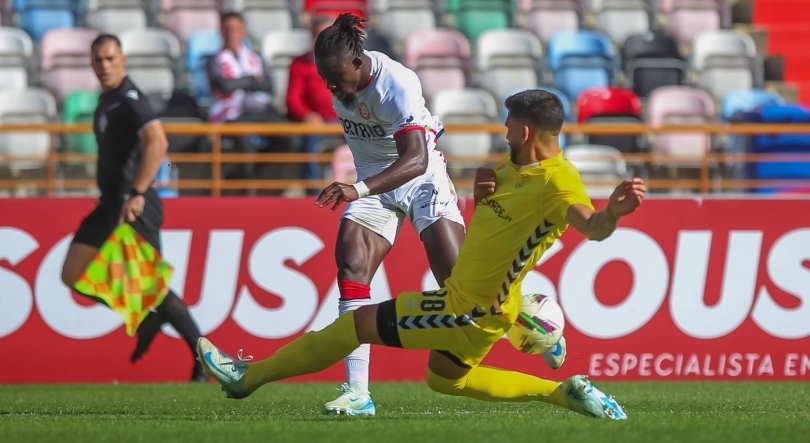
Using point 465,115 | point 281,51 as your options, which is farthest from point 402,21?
point 465,115

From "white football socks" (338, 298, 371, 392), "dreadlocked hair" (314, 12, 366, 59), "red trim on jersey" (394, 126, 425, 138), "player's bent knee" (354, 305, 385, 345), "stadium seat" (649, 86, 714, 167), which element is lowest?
"white football socks" (338, 298, 371, 392)

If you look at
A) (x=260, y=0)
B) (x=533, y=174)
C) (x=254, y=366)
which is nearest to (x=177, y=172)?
(x=260, y=0)

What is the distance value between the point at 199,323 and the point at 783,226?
186 inches

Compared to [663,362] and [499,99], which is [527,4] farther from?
[663,362]

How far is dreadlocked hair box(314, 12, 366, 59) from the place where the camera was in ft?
21.8

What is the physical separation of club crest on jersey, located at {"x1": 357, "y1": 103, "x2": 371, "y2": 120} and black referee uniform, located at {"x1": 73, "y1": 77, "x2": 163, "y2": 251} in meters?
2.71

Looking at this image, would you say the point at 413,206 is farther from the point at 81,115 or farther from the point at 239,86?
the point at 81,115

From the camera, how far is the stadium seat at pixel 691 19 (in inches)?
606

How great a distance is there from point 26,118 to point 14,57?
1275mm

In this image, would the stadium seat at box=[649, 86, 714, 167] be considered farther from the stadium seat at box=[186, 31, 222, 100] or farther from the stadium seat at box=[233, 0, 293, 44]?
the stadium seat at box=[186, 31, 222, 100]

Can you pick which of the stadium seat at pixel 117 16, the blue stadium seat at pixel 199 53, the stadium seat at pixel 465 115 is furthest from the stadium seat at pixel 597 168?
the stadium seat at pixel 117 16

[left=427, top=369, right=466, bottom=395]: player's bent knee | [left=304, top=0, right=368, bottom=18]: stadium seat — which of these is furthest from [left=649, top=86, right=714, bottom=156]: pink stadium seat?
[left=427, top=369, right=466, bottom=395]: player's bent knee

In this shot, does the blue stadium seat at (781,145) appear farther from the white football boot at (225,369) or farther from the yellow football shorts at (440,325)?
the white football boot at (225,369)

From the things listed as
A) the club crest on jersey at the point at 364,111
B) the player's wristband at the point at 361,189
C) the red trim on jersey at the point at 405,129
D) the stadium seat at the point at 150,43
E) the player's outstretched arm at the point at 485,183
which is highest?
the club crest on jersey at the point at 364,111
